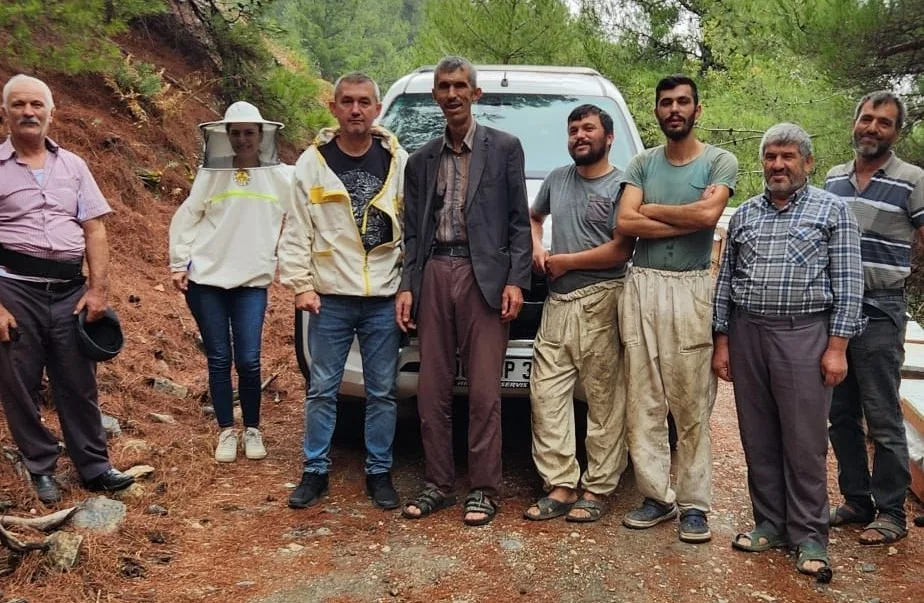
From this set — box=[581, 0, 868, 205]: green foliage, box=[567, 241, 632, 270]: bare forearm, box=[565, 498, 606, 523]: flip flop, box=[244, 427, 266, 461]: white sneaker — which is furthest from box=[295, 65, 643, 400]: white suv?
box=[581, 0, 868, 205]: green foliage

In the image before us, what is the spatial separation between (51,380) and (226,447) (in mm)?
1058

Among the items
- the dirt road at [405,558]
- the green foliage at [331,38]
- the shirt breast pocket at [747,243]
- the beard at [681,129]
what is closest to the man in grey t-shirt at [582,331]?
the dirt road at [405,558]

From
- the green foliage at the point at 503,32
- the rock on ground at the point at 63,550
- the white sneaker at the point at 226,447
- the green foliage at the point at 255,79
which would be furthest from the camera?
the green foliage at the point at 503,32

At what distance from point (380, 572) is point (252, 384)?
1696mm

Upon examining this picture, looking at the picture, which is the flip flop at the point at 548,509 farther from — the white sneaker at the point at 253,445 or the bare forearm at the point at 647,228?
the white sneaker at the point at 253,445

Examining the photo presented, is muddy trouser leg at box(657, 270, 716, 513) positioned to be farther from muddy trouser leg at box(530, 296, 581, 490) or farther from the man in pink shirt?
the man in pink shirt

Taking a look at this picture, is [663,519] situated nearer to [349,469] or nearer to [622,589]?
[622,589]

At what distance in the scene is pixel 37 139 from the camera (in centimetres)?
Result: 390

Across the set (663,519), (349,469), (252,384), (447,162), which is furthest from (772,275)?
(252,384)

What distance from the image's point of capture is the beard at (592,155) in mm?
4023

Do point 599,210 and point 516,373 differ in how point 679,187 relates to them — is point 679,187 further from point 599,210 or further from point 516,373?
point 516,373

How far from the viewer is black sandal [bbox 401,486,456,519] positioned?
4097mm

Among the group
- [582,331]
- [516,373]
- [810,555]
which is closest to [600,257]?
[582,331]

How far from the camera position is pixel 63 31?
249 inches
